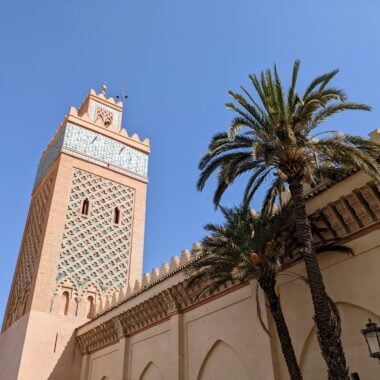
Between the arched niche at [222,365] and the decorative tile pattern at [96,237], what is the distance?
585cm

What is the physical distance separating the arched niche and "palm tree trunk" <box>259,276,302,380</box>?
1.56 meters

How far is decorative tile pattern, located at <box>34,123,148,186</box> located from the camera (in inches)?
589

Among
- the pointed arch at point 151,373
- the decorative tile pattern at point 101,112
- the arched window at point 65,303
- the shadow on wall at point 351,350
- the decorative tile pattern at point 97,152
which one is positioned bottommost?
the shadow on wall at point 351,350

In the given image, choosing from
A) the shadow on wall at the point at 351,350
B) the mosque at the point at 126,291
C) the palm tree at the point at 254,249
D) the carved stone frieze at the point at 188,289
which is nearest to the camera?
the shadow on wall at the point at 351,350

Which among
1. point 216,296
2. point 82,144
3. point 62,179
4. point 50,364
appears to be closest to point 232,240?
point 216,296

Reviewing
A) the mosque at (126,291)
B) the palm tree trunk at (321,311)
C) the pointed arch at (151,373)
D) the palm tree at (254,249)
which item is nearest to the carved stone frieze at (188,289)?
the mosque at (126,291)

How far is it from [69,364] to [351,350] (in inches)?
341

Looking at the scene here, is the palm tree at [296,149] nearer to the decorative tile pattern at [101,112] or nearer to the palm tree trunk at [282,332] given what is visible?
the palm tree trunk at [282,332]

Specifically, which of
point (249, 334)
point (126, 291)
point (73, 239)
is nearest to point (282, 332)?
point (249, 334)

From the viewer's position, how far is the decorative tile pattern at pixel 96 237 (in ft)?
43.0

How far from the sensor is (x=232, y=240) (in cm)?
657

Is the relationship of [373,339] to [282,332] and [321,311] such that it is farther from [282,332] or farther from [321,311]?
[282,332]

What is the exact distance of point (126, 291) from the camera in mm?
12047

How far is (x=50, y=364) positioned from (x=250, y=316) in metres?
6.69
